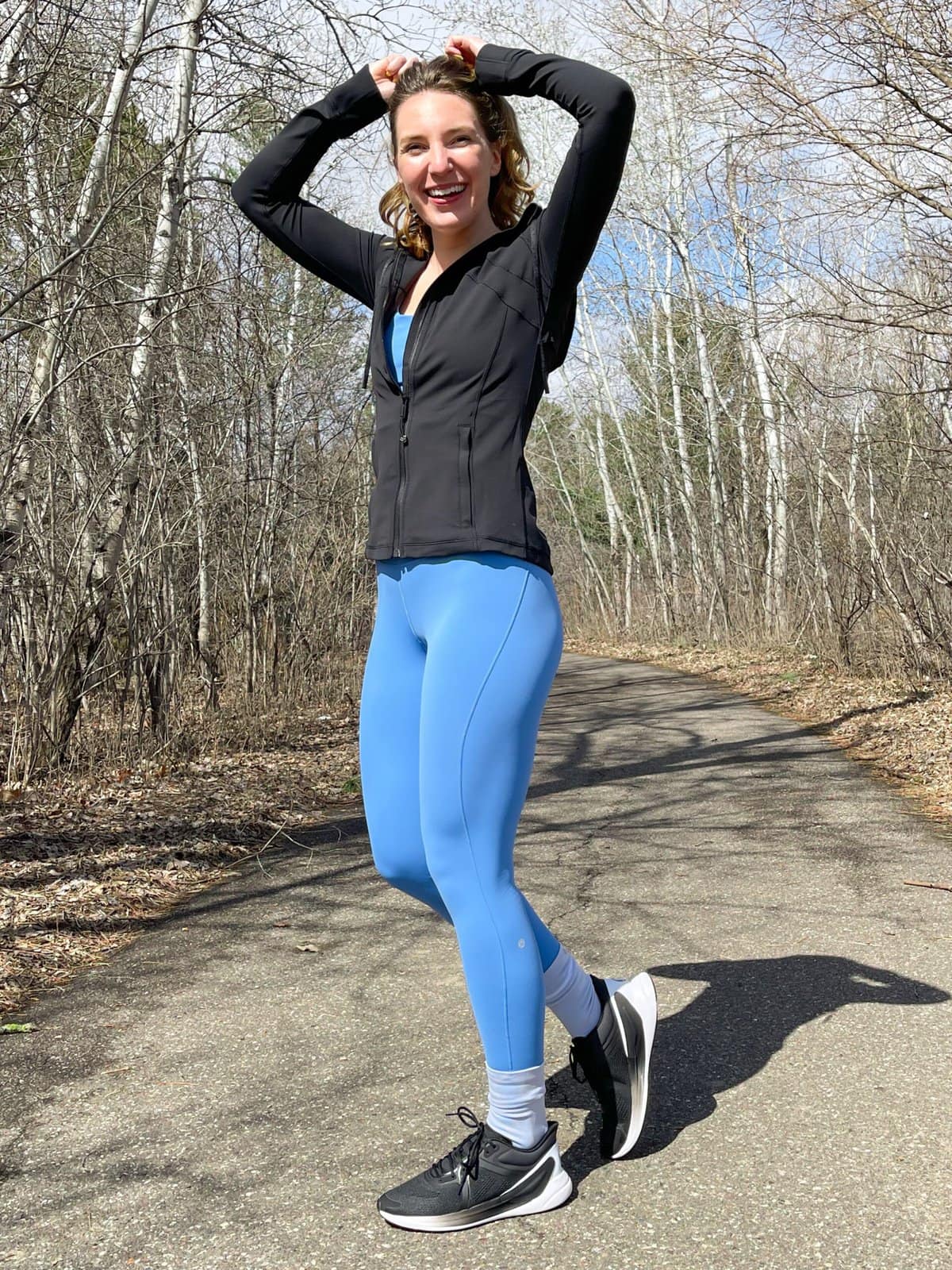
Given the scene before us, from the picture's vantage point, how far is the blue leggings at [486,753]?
2229 millimetres

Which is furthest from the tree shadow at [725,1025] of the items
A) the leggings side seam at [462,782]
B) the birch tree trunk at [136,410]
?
the birch tree trunk at [136,410]

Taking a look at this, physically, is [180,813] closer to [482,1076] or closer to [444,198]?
[482,1076]

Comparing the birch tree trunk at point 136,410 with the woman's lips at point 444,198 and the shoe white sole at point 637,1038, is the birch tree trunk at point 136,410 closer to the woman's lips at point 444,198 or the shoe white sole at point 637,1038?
the woman's lips at point 444,198

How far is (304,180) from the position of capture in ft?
9.45

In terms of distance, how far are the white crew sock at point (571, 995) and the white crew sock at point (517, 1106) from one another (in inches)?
8.3

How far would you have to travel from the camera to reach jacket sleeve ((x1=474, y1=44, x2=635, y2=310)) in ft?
7.28

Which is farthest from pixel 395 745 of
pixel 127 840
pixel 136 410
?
pixel 136 410

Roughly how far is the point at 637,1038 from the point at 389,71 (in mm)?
2139

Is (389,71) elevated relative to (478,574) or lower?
elevated

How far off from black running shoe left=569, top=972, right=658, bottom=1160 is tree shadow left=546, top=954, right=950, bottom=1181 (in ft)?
0.22

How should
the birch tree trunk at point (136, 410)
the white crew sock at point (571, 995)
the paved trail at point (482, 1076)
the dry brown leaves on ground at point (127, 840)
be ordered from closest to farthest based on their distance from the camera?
the paved trail at point (482, 1076), the white crew sock at point (571, 995), the dry brown leaves on ground at point (127, 840), the birch tree trunk at point (136, 410)

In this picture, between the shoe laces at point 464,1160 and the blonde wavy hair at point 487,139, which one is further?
the blonde wavy hair at point 487,139

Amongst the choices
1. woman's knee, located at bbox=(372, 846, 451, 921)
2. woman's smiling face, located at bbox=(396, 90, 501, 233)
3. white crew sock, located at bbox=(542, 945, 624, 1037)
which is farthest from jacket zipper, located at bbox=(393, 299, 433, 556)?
white crew sock, located at bbox=(542, 945, 624, 1037)

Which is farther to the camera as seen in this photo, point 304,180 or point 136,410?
point 136,410
